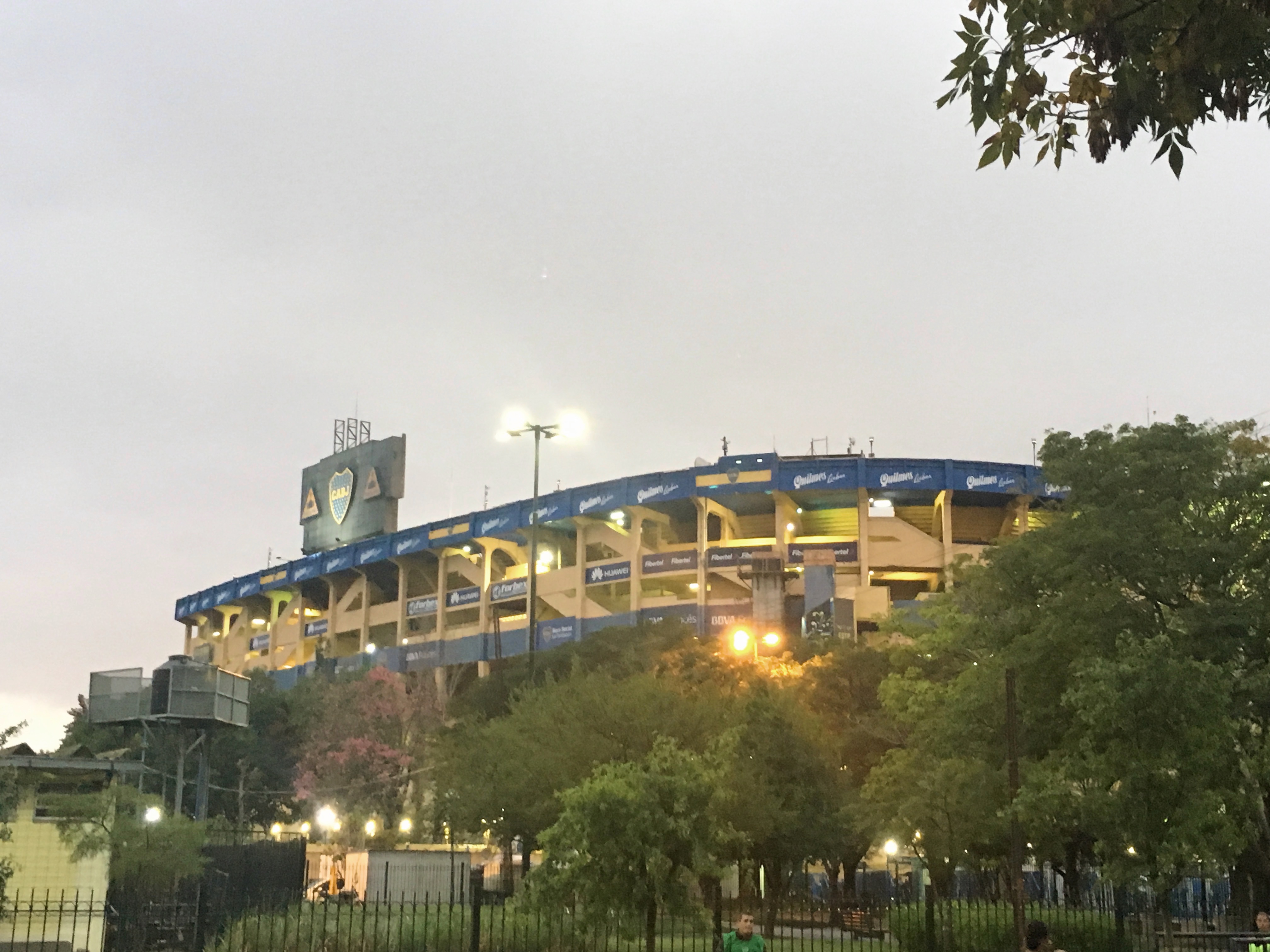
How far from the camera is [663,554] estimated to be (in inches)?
3420

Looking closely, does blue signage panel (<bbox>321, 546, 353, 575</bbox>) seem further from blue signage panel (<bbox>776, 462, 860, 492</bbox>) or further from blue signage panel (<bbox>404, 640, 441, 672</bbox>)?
blue signage panel (<bbox>776, 462, 860, 492</bbox>)

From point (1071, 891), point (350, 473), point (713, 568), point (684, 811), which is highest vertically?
point (350, 473)

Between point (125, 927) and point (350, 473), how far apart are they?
102804 millimetres

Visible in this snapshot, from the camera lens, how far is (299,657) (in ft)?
393

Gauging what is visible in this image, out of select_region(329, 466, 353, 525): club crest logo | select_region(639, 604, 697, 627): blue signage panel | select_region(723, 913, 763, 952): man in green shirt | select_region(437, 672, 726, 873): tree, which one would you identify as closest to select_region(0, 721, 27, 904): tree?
select_region(723, 913, 763, 952): man in green shirt

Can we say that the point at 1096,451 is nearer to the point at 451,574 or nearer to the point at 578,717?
the point at 578,717

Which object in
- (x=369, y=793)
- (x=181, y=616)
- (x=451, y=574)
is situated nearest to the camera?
(x=369, y=793)

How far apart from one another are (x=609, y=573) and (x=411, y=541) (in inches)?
920

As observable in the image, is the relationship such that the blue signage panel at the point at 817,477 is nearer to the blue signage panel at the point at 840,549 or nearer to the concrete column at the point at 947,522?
the blue signage panel at the point at 840,549

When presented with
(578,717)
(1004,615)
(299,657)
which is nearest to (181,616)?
(299,657)

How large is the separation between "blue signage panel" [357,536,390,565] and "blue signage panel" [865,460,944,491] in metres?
44.7

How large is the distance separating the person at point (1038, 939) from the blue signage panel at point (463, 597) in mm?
89120

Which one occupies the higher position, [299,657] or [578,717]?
[299,657]

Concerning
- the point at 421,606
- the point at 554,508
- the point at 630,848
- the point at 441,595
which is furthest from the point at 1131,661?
the point at 421,606
